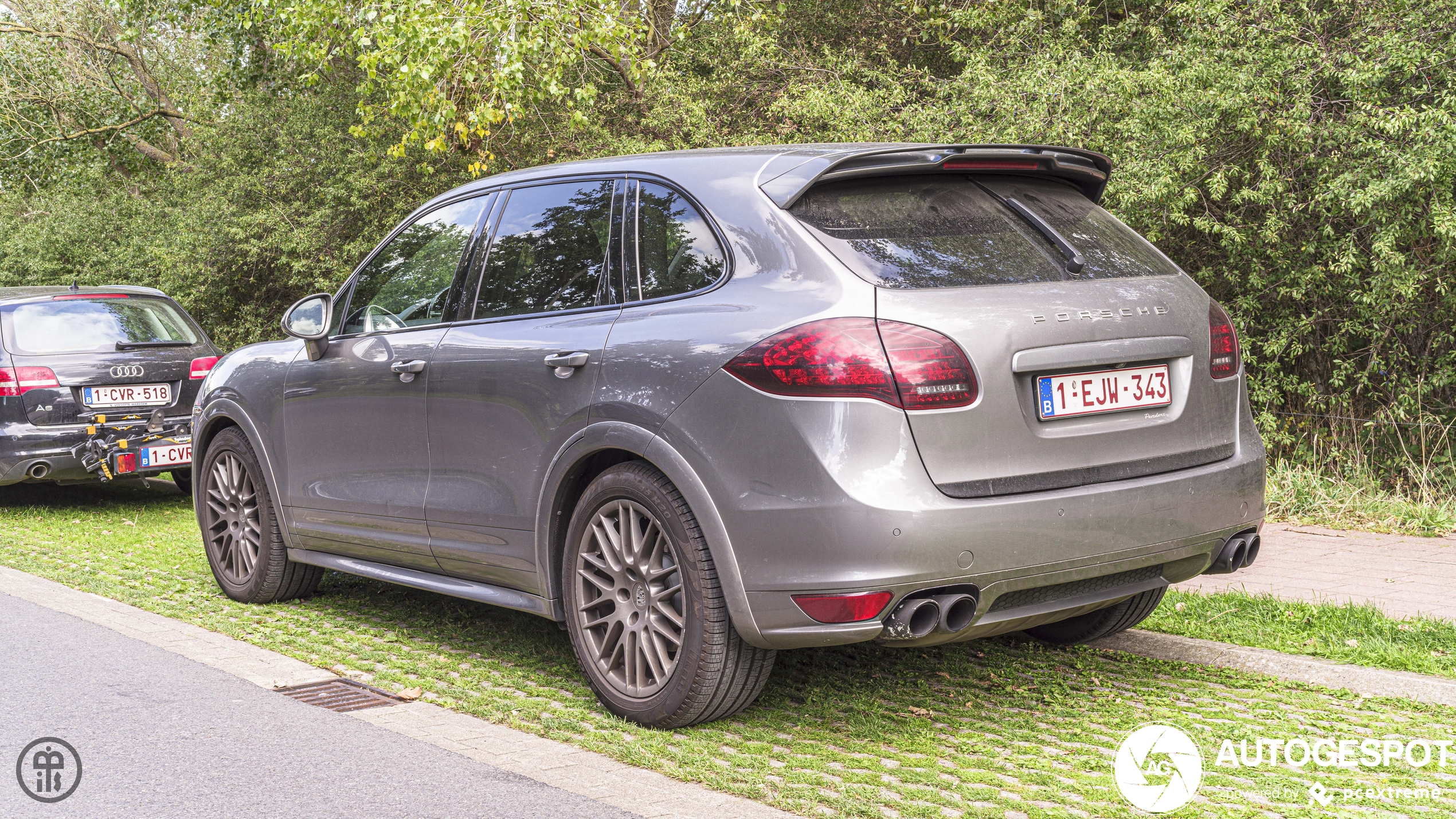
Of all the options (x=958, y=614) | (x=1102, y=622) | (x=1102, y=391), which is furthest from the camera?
(x=1102, y=622)

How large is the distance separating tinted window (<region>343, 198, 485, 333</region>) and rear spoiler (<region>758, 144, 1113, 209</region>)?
5.58ft

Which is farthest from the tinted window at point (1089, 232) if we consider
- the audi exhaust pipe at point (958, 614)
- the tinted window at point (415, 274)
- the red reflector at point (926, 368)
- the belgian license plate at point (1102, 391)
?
the tinted window at point (415, 274)

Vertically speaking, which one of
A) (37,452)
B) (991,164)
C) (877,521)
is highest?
(991,164)

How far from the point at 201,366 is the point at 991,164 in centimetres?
780

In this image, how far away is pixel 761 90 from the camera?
14.6m

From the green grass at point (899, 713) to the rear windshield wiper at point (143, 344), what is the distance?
4.15 m

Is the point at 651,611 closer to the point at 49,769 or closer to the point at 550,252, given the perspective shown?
the point at 550,252

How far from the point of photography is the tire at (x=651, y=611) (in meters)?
4.07

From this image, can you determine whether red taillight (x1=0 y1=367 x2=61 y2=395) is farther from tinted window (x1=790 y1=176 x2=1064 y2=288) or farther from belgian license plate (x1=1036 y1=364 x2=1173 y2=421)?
belgian license plate (x1=1036 y1=364 x2=1173 y2=421)

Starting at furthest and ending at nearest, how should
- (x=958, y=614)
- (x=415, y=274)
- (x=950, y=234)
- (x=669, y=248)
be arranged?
(x=415, y=274)
(x=669, y=248)
(x=950, y=234)
(x=958, y=614)

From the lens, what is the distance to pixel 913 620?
3.72 m

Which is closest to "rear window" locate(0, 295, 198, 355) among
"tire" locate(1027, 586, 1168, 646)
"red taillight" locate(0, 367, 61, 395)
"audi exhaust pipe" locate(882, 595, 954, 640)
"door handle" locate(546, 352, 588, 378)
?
"red taillight" locate(0, 367, 61, 395)

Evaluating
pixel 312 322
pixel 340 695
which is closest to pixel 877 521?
pixel 340 695

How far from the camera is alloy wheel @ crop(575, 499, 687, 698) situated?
4.23 meters
